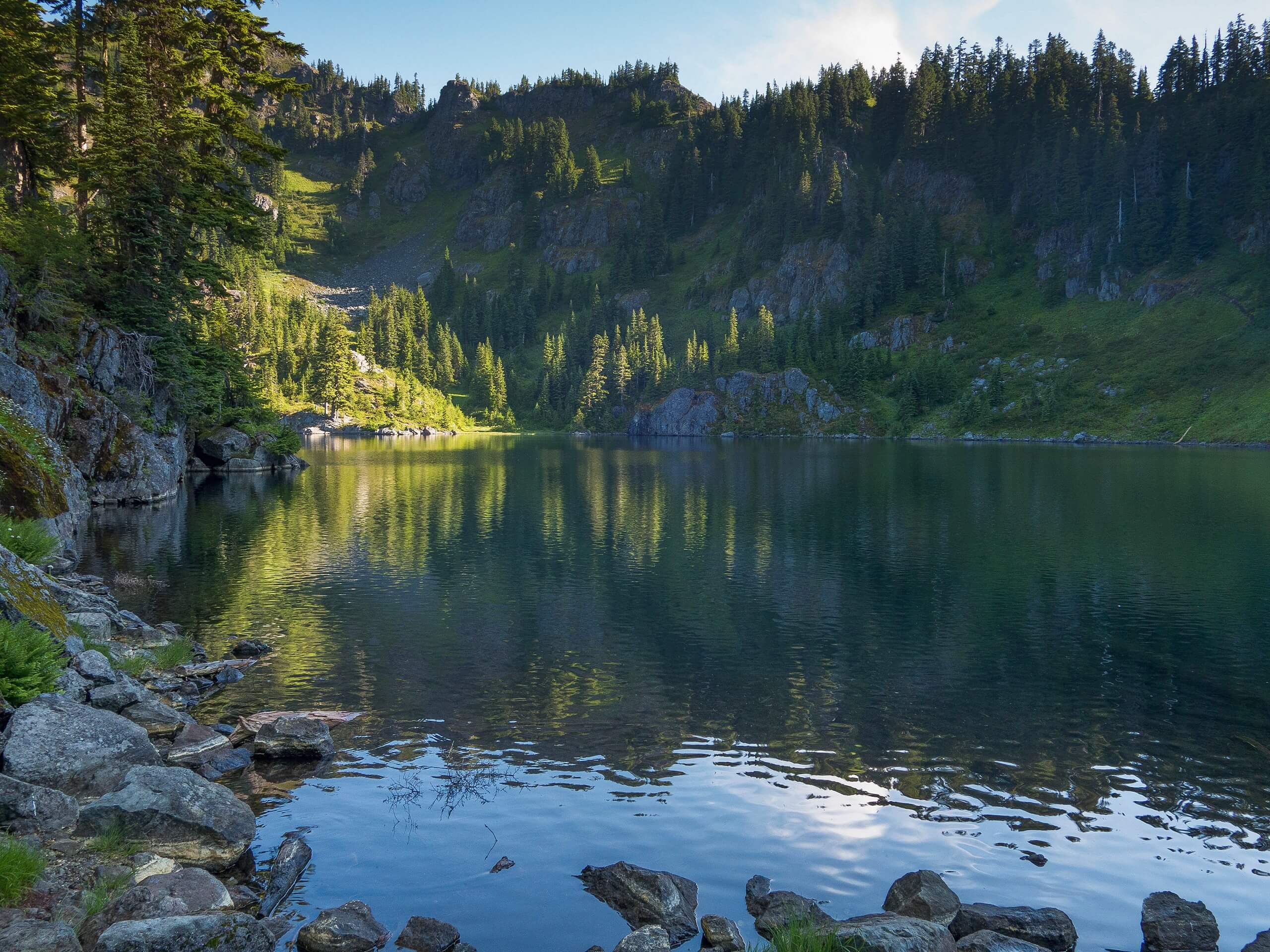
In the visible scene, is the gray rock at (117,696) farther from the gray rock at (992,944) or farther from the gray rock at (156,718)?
Result: the gray rock at (992,944)

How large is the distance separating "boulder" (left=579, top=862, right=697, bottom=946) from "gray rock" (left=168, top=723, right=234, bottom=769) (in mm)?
9505

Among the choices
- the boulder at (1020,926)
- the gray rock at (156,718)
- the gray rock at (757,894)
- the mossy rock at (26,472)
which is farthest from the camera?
the mossy rock at (26,472)

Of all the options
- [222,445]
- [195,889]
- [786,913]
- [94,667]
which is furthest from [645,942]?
[222,445]

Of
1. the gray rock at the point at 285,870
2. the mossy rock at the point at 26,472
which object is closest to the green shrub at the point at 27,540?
the mossy rock at the point at 26,472

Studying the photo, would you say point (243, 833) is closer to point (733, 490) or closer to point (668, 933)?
point (668, 933)

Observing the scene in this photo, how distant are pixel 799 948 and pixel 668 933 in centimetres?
258

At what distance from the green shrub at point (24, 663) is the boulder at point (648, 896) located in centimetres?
1140

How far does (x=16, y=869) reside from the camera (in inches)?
416

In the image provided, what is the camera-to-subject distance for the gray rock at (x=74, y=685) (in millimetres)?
17656

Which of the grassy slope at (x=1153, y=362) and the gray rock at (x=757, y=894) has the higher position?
the grassy slope at (x=1153, y=362)

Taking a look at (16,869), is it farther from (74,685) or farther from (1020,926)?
(1020,926)

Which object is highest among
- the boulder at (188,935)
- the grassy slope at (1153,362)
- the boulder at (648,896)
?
the grassy slope at (1153,362)

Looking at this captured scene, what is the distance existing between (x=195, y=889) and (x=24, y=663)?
287 inches

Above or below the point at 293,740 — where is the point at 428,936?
below
